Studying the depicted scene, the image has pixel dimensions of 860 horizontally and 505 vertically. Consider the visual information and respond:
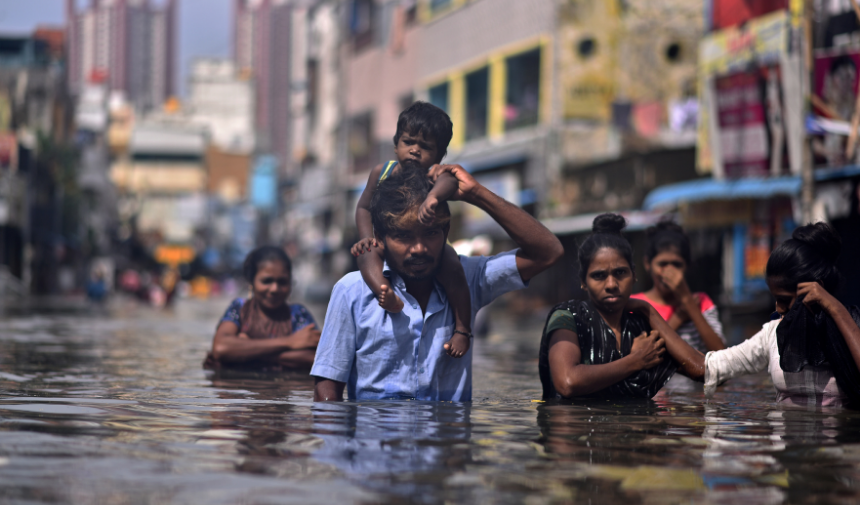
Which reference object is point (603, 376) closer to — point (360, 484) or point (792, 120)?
point (360, 484)

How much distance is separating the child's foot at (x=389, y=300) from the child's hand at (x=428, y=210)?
0.29 metres

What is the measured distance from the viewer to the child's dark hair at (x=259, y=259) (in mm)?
7555

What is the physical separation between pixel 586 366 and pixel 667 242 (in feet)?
6.31

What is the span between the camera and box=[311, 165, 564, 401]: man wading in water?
4.54 m

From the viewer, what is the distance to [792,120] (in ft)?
60.8

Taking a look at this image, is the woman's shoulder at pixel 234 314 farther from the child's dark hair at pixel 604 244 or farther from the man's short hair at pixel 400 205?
the man's short hair at pixel 400 205

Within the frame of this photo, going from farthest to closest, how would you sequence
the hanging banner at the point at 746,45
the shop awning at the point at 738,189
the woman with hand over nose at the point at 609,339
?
the hanging banner at the point at 746,45
the shop awning at the point at 738,189
the woman with hand over nose at the point at 609,339

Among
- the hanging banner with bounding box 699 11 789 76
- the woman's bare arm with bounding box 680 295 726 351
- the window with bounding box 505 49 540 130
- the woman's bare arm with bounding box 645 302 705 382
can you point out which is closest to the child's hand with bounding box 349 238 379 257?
the woman's bare arm with bounding box 645 302 705 382

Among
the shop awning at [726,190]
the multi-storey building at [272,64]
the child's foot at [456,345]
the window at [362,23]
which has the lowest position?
the child's foot at [456,345]

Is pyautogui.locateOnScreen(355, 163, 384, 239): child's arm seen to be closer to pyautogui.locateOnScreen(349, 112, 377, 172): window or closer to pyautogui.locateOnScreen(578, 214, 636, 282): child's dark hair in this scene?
pyautogui.locateOnScreen(578, 214, 636, 282): child's dark hair

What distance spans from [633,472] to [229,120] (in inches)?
5338

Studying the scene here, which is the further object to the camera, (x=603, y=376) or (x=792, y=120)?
(x=792, y=120)

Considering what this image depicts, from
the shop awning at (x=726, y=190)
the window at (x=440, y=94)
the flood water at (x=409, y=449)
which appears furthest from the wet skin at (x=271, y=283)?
the window at (x=440, y=94)

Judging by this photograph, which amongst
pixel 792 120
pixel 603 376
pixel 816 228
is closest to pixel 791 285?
pixel 816 228
